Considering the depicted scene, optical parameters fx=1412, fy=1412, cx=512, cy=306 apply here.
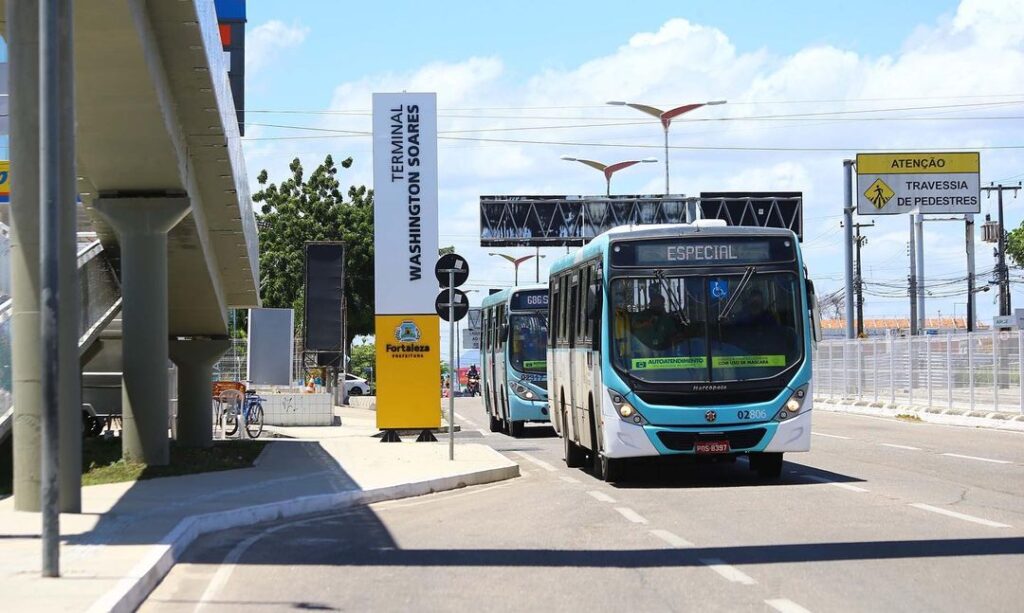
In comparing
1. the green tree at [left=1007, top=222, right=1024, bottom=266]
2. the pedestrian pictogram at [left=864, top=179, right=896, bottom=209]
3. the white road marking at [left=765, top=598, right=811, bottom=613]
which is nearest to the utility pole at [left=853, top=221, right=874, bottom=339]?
the green tree at [left=1007, top=222, right=1024, bottom=266]

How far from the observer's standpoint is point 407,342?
27.5 meters

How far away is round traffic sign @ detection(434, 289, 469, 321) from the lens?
21453 millimetres

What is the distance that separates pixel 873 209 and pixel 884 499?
47607 mm

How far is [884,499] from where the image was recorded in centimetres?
1439

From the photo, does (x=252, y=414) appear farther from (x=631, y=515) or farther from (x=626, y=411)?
(x=631, y=515)

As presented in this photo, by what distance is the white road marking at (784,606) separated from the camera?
812 centimetres

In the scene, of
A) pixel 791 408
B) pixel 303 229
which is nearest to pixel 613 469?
pixel 791 408

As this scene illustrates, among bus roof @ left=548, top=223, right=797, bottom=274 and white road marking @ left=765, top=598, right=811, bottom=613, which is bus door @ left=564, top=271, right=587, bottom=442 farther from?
white road marking @ left=765, top=598, right=811, bottom=613

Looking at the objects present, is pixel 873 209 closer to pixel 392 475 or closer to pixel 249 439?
pixel 249 439

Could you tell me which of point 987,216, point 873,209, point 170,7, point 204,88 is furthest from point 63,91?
point 987,216

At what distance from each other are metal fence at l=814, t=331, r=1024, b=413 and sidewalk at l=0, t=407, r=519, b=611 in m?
13.8

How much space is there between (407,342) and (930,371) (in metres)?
15.9

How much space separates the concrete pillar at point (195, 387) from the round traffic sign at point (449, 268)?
694 centimetres

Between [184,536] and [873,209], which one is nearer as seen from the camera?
[184,536]
